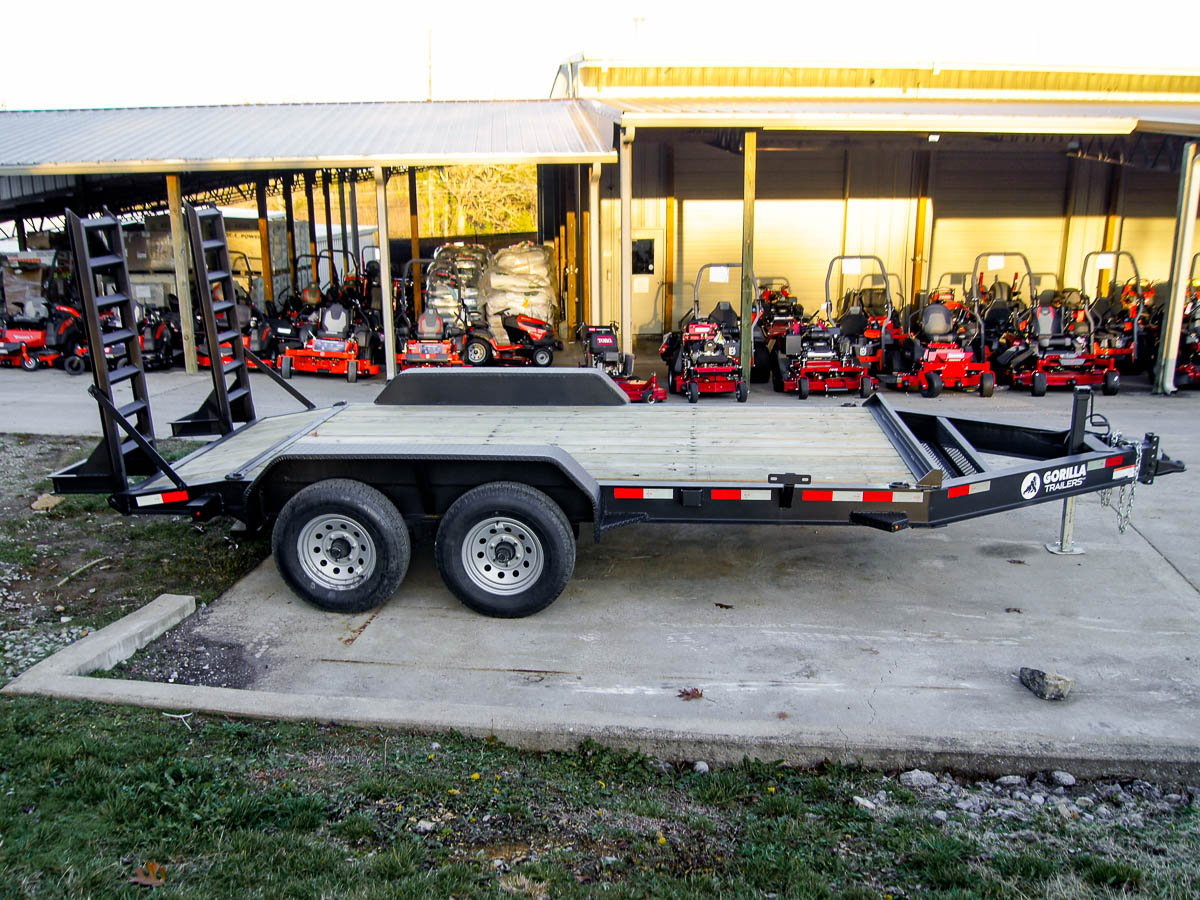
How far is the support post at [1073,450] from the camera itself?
18.7ft

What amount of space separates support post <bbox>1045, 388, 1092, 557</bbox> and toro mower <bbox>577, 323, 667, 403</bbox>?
547cm

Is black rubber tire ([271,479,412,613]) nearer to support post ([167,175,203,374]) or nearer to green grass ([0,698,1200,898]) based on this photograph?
green grass ([0,698,1200,898])

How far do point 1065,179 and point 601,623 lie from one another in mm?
16834

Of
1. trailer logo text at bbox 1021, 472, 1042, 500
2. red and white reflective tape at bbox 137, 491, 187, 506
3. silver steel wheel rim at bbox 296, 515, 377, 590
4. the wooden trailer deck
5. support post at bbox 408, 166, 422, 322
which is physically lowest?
silver steel wheel rim at bbox 296, 515, 377, 590

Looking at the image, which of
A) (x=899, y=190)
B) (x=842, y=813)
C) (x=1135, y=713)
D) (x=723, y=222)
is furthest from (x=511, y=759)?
(x=899, y=190)

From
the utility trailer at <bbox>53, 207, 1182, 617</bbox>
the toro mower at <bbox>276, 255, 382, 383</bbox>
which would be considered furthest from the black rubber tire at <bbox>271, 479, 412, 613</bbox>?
the toro mower at <bbox>276, 255, 382, 383</bbox>

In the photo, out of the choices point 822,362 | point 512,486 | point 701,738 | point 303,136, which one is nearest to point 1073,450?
point 701,738

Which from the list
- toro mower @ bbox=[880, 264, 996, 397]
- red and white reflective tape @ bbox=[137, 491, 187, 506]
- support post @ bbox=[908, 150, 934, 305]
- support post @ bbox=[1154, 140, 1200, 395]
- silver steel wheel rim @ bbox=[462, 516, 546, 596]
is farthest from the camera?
support post @ bbox=[908, 150, 934, 305]

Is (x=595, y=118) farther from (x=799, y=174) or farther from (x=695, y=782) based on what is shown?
(x=695, y=782)

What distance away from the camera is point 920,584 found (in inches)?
238

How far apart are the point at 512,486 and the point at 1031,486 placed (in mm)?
2848

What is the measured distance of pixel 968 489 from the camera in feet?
17.1

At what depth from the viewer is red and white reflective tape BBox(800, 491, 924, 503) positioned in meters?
5.12

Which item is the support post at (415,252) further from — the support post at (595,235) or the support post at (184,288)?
the support post at (595,235)
